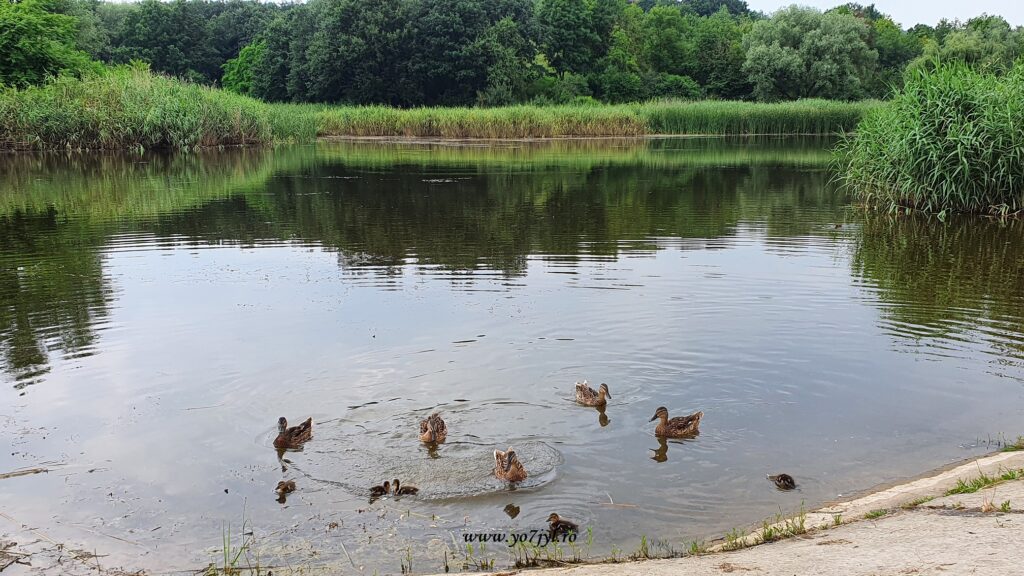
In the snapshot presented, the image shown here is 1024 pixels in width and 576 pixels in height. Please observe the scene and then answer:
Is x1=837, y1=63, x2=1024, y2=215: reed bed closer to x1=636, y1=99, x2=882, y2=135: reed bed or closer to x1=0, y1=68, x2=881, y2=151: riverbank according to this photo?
x1=0, y1=68, x2=881, y2=151: riverbank

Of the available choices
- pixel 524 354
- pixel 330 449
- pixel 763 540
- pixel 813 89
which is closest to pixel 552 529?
pixel 763 540

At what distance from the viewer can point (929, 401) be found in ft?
26.3

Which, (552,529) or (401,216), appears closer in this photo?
(552,529)

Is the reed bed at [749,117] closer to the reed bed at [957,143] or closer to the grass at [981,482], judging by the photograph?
the reed bed at [957,143]

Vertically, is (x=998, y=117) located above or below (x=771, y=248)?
above

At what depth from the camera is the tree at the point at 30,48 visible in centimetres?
4309

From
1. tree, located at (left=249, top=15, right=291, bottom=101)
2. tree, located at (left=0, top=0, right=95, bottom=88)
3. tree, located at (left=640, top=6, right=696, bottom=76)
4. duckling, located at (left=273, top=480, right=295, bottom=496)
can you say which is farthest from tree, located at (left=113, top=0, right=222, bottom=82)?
duckling, located at (left=273, top=480, right=295, bottom=496)

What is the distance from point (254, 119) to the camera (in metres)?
44.1

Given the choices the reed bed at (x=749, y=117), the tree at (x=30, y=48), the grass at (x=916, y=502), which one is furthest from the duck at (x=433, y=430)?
the reed bed at (x=749, y=117)

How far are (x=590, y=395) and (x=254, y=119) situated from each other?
40025mm

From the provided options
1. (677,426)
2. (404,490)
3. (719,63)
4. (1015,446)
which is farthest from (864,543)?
(719,63)

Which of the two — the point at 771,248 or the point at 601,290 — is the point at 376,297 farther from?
the point at 771,248

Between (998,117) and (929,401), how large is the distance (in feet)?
40.1

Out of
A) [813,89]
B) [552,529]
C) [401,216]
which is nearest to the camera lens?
[552,529]
